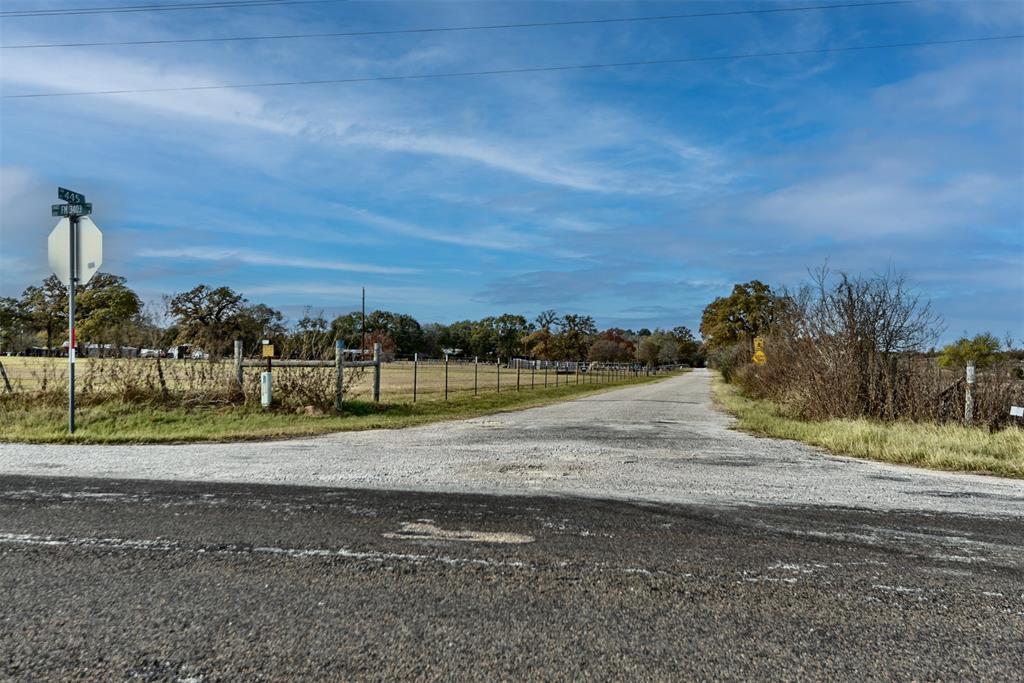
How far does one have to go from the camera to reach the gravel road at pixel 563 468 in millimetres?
6883

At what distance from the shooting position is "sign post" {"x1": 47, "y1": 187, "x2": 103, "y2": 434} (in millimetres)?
12188

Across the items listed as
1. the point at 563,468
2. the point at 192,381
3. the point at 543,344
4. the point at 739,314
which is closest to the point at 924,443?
the point at 563,468

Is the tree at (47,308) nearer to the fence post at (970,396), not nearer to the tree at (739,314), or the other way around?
the tree at (739,314)

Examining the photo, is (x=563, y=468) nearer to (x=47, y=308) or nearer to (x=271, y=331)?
(x=271, y=331)

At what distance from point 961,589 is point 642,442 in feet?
26.0

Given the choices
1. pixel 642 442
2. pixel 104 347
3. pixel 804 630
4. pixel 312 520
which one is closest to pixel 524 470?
pixel 312 520

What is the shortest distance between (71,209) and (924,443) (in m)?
14.5

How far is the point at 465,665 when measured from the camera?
116 inches

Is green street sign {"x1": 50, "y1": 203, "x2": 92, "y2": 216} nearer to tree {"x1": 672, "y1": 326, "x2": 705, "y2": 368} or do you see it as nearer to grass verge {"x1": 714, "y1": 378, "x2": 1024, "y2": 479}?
grass verge {"x1": 714, "y1": 378, "x2": 1024, "y2": 479}

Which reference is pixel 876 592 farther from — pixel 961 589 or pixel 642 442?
pixel 642 442

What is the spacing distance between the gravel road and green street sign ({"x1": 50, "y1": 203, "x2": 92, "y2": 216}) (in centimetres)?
410

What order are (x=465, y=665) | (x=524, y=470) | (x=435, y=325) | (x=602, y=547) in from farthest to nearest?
(x=435, y=325) < (x=524, y=470) < (x=602, y=547) < (x=465, y=665)

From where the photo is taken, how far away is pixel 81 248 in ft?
40.6

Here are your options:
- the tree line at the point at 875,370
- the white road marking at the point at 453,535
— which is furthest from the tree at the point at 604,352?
the white road marking at the point at 453,535
